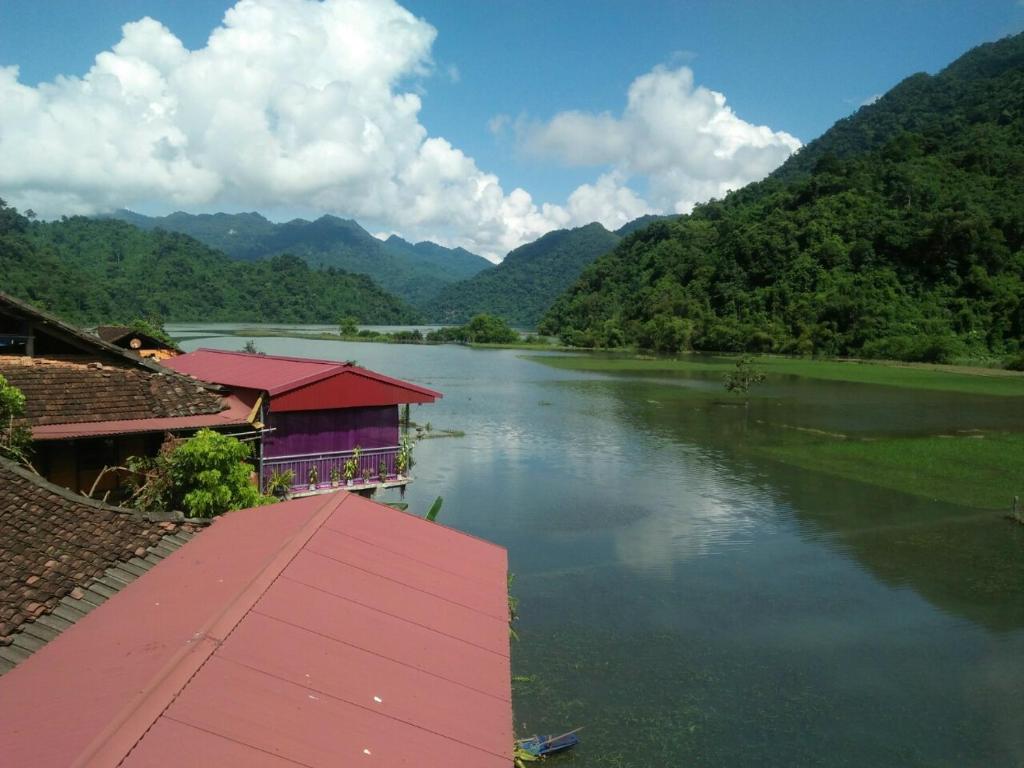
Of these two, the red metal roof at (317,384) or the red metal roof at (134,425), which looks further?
the red metal roof at (317,384)

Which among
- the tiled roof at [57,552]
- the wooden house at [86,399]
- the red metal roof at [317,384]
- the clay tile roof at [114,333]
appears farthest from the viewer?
the clay tile roof at [114,333]

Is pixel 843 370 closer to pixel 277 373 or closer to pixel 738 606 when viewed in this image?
pixel 738 606

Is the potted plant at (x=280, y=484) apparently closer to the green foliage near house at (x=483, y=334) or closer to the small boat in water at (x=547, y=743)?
the small boat in water at (x=547, y=743)

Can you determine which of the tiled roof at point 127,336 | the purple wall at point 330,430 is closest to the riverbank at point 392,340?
the tiled roof at point 127,336

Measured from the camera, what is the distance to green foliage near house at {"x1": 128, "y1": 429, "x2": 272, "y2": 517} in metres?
10.9

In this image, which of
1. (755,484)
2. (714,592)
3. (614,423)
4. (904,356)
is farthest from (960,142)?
(714,592)

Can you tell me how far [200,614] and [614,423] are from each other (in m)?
33.1

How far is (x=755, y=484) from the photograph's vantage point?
24.7 meters

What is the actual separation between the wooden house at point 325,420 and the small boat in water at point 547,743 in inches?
327

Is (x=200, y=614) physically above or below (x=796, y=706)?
above

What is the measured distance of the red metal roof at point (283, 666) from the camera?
3.50 metres

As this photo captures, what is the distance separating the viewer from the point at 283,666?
4195 mm

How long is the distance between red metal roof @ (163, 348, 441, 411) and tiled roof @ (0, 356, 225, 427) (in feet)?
7.80

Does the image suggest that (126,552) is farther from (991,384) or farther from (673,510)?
(991,384)
